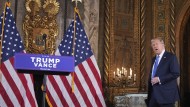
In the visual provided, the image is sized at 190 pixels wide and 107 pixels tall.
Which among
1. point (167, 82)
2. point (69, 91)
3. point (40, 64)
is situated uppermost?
point (40, 64)

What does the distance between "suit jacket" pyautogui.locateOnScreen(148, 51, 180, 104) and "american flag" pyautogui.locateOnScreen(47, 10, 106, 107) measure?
336 centimetres

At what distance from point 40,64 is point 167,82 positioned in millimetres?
1680

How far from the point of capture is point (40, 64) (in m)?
4.17

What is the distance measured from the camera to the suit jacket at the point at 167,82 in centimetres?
426

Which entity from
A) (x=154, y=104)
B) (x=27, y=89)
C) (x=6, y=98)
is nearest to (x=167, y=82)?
(x=154, y=104)

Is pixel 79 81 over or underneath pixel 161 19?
underneath

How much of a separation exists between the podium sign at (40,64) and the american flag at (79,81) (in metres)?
3.18

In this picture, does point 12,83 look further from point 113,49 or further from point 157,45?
point 157,45

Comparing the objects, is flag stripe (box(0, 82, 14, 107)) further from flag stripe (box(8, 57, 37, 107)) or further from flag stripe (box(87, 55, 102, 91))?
flag stripe (box(87, 55, 102, 91))

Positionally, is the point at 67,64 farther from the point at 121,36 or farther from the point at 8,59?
→ the point at 121,36

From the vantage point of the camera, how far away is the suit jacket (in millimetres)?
4258

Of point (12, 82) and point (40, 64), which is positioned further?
point (12, 82)

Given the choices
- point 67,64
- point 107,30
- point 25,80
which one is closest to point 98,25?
point 107,30

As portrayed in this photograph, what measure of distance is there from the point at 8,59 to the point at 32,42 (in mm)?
1023
